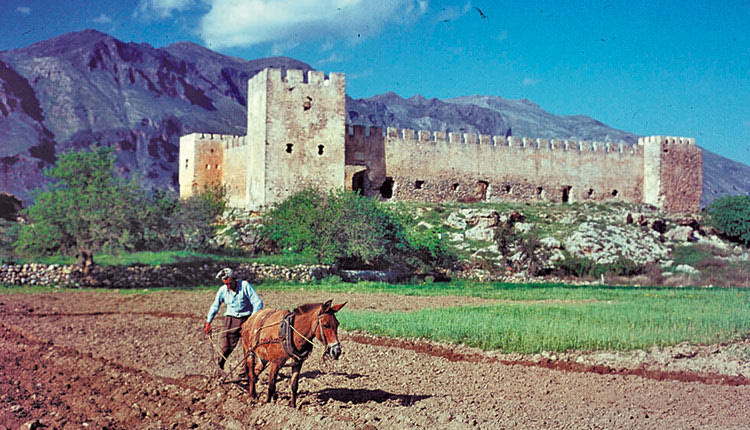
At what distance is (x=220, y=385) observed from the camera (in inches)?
307

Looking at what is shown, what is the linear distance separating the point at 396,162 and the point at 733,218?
15210 mm

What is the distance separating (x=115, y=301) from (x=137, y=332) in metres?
4.88

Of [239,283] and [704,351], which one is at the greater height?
[239,283]

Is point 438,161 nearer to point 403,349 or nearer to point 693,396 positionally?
point 403,349

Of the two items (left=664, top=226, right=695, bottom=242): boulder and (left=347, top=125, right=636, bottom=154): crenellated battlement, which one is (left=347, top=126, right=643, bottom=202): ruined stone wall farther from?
(left=664, top=226, right=695, bottom=242): boulder

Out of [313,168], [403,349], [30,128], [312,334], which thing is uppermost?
[30,128]

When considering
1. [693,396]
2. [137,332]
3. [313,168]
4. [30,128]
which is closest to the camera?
[693,396]

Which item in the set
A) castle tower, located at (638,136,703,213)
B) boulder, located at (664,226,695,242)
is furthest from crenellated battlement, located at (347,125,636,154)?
boulder, located at (664,226,695,242)

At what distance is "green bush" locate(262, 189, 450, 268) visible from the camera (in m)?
21.3

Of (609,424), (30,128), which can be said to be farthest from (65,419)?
(30,128)

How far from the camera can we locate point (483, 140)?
31.0 meters

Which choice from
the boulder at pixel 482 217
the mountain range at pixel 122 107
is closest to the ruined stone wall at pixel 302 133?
the boulder at pixel 482 217

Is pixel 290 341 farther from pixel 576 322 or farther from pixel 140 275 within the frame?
pixel 140 275

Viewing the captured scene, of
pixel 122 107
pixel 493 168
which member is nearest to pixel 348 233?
pixel 493 168
